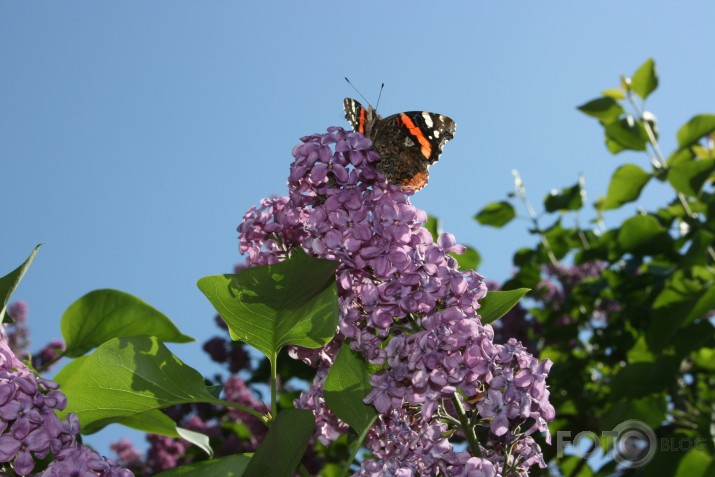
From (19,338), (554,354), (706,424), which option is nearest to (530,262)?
(554,354)

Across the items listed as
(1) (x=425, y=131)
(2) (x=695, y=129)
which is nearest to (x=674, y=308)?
(2) (x=695, y=129)

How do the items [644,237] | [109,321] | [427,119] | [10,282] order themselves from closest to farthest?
[10,282], [427,119], [109,321], [644,237]

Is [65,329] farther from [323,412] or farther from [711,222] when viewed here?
[711,222]

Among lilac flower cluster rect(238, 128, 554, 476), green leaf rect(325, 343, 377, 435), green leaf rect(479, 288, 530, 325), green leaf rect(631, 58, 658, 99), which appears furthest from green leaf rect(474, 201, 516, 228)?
green leaf rect(325, 343, 377, 435)

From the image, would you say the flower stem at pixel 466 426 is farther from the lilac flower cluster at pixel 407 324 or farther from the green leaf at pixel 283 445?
the green leaf at pixel 283 445

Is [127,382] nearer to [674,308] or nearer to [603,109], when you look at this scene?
[674,308]

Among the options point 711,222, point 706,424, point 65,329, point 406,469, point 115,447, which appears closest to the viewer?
point 406,469

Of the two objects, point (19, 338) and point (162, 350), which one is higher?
point (162, 350)
